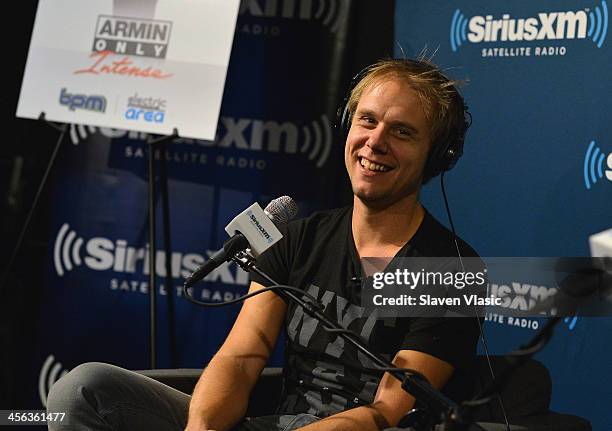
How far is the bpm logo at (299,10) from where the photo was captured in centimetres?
365

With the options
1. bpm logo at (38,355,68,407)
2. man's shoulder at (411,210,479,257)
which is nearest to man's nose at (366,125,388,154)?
man's shoulder at (411,210,479,257)

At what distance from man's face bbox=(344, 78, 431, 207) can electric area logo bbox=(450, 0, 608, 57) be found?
988mm

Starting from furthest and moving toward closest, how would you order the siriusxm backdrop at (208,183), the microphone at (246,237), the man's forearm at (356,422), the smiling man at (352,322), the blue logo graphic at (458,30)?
the siriusxm backdrop at (208,183) → the blue logo graphic at (458,30) → the smiling man at (352,322) → the man's forearm at (356,422) → the microphone at (246,237)

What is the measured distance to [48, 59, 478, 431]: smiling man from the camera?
206 centimetres

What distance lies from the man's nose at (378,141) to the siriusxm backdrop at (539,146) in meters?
0.98

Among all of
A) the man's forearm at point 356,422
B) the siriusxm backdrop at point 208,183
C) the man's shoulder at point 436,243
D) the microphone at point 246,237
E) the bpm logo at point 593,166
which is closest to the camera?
the microphone at point 246,237

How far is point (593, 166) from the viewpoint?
9.29 ft

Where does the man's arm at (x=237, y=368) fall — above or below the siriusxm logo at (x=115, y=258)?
below

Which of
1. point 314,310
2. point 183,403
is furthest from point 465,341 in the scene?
point 183,403

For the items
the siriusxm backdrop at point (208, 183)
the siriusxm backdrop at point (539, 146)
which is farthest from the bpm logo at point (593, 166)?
the siriusxm backdrop at point (208, 183)

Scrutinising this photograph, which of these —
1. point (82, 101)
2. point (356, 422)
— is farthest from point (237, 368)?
point (82, 101)

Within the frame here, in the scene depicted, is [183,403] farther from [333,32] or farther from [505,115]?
[333,32]

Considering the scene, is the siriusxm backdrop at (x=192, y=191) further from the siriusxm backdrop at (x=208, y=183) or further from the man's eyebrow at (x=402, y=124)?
the man's eyebrow at (x=402, y=124)

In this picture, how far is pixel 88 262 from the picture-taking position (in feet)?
12.3
